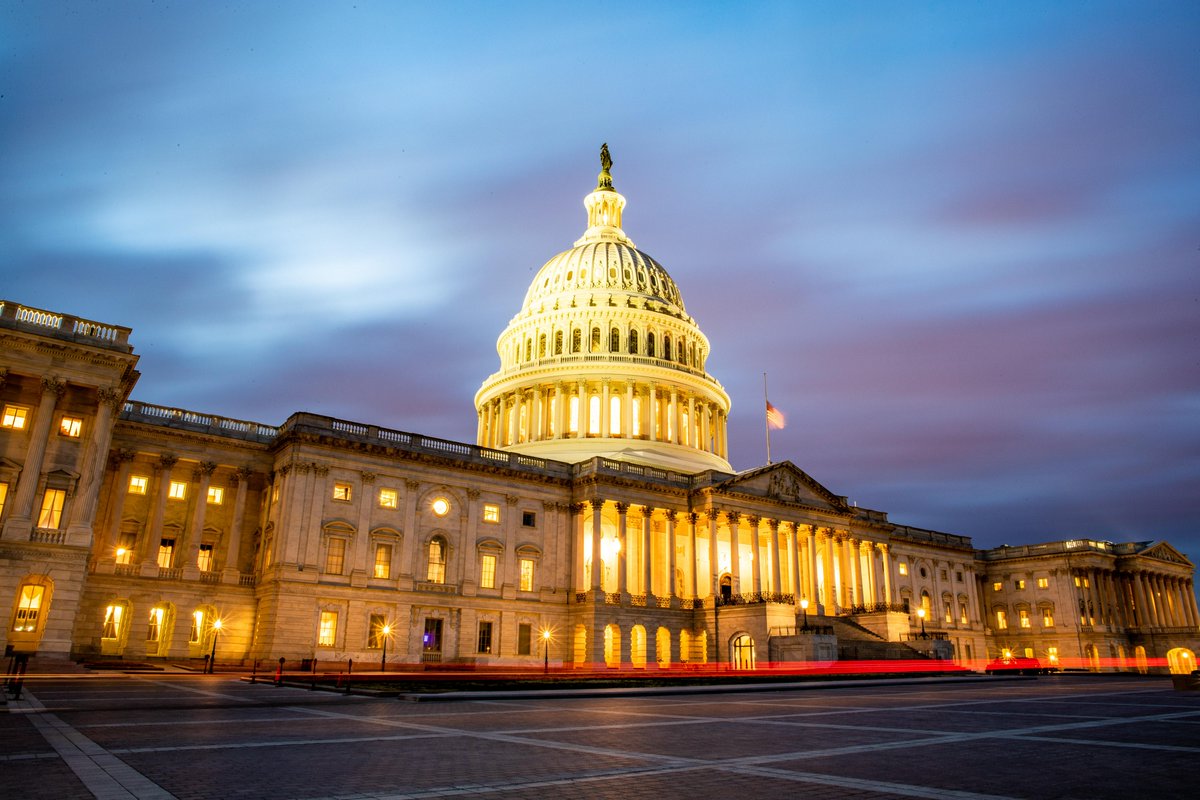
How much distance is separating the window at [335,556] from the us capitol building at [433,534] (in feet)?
0.47

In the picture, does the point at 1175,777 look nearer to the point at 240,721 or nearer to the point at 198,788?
the point at 198,788

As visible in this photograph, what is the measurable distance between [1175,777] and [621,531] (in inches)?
2149

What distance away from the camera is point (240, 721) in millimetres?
18969

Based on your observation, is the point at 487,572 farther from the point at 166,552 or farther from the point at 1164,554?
the point at 1164,554

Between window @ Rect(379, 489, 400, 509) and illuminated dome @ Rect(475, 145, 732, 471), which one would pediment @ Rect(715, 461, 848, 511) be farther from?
window @ Rect(379, 489, 400, 509)

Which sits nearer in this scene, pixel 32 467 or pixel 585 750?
pixel 585 750

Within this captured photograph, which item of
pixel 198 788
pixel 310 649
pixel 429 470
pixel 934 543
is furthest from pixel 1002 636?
pixel 198 788

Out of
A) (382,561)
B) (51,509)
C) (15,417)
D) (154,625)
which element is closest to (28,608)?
(51,509)

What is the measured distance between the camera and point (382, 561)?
56562 millimetres

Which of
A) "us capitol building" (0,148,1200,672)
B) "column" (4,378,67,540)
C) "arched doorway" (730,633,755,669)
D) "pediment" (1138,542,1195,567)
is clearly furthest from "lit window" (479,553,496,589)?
"pediment" (1138,542,1195,567)

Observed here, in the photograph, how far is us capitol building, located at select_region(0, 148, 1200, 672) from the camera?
43719mm

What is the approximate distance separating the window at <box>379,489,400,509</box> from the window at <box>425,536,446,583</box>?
3864 mm

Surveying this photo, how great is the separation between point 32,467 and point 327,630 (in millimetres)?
19250

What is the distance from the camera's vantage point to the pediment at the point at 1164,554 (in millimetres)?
105562
